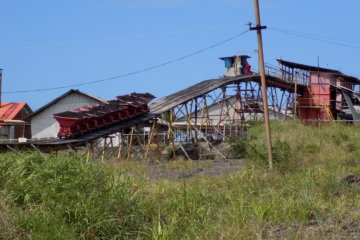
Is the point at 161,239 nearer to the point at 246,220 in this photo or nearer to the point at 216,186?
the point at 246,220

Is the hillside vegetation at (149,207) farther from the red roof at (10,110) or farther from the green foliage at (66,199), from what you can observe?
the red roof at (10,110)

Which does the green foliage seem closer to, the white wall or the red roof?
the white wall

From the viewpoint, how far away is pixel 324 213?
33.0 ft

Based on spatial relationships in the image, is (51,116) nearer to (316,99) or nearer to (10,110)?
(10,110)

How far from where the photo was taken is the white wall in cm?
4341

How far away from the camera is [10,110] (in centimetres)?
4722

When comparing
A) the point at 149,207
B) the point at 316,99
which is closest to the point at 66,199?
the point at 149,207

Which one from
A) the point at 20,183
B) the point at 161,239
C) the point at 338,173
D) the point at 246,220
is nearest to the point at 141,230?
the point at 161,239

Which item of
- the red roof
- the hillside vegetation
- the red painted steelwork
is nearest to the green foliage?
the hillside vegetation

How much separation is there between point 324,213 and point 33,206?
5102mm

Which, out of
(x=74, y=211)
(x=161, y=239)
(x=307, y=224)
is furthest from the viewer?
(x=307, y=224)

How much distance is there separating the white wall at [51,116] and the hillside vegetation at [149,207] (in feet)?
103

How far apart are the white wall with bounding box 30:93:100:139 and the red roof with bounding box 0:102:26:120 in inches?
126

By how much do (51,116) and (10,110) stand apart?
5.43 m
